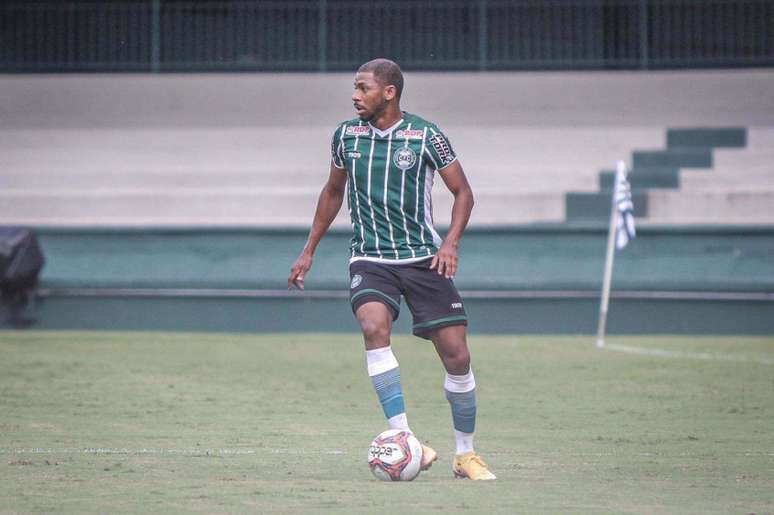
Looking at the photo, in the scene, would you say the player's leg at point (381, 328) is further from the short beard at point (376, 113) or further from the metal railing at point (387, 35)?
the metal railing at point (387, 35)

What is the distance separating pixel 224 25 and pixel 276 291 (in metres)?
6.78

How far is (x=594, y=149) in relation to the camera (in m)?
21.6

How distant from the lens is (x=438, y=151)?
22.6 ft

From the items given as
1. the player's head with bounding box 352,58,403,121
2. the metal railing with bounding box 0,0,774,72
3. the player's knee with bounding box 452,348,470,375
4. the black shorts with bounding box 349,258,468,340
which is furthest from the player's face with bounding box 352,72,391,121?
the metal railing with bounding box 0,0,774,72

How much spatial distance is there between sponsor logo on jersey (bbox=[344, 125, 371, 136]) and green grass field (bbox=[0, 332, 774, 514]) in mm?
1632

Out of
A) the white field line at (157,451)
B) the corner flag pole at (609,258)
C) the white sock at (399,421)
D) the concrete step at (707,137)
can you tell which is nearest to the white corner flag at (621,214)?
the corner flag pole at (609,258)

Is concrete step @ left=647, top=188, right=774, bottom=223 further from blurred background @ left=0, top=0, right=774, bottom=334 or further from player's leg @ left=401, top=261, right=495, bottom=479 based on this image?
player's leg @ left=401, top=261, right=495, bottom=479

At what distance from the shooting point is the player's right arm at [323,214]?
7.18 m

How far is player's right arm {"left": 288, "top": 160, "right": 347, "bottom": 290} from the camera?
718 centimetres

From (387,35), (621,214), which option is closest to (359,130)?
(621,214)

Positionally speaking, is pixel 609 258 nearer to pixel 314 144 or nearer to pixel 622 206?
pixel 622 206

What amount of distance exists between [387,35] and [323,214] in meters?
16.5

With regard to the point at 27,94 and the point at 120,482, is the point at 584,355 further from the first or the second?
the point at 27,94

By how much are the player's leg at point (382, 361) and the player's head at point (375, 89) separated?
0.92 metres
